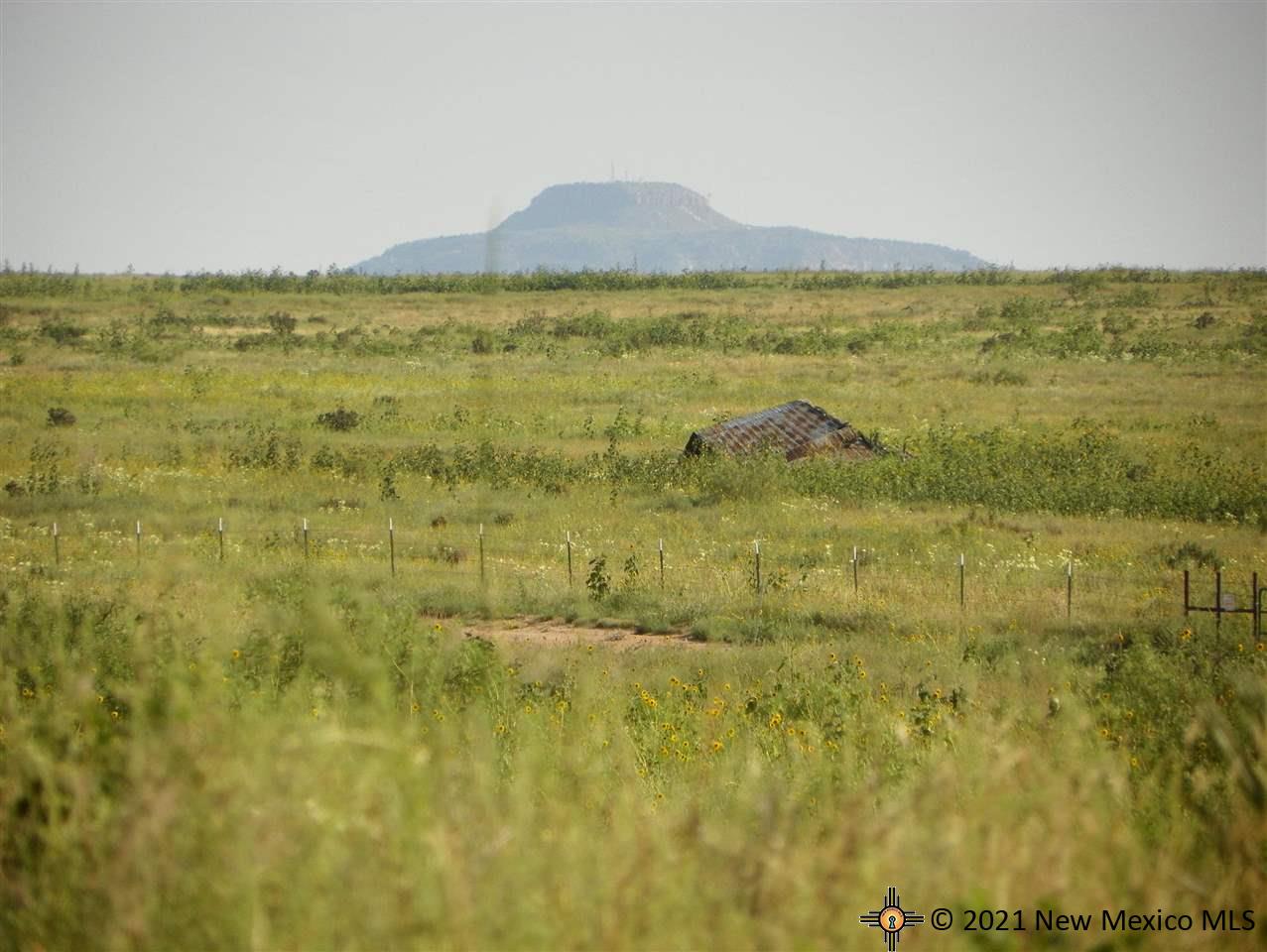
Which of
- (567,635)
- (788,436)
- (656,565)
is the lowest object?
(567,635)

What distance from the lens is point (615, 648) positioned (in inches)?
586

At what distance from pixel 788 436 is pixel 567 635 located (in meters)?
14.5

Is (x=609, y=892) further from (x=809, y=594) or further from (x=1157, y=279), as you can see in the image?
(x=1157, y=279)

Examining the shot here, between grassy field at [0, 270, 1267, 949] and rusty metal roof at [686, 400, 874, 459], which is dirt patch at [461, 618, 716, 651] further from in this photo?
rusty metal roof at [686, 400, 874, 459]

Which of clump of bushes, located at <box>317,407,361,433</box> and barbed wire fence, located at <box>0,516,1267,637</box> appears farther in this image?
clump of bushes, located at <box>317,407,361,433</box>

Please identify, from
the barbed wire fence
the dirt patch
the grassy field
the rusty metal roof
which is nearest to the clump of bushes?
the grassy field

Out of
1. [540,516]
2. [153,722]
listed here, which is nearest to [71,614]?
[153,722]

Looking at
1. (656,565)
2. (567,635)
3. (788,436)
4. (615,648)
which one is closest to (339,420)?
(788,436)

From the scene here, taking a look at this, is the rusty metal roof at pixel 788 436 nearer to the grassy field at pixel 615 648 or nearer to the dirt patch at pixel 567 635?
the grassy field at pixel 615 648

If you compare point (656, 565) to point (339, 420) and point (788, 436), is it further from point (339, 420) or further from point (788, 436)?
point (339, 420)

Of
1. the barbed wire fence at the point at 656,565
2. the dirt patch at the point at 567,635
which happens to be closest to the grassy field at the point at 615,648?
the barbed wire fence at the point at 656,565

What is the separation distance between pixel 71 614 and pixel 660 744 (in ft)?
17.2

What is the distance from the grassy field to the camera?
11.9 feet

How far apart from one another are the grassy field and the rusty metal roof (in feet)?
3.56
